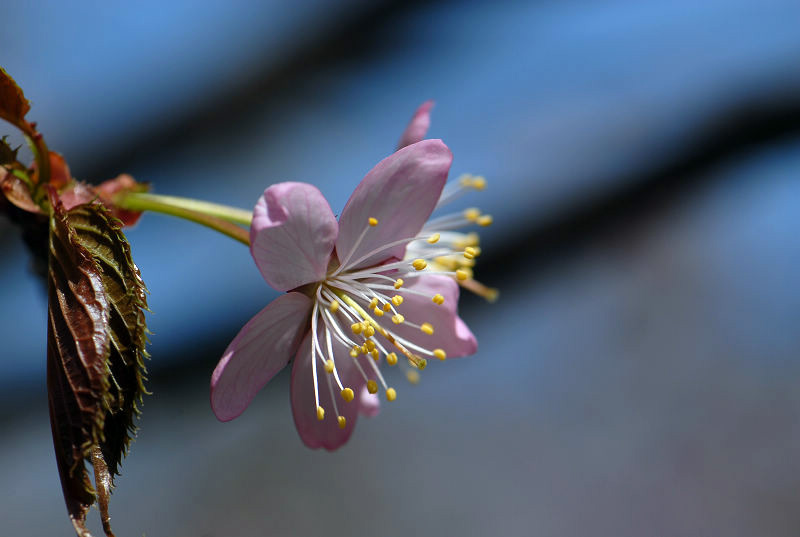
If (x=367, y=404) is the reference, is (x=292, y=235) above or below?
above

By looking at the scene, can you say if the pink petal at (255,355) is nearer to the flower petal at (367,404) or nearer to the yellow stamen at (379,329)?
the yellow stamen at (379,329)

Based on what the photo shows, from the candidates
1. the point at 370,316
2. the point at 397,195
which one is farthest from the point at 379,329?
the point at 397,195

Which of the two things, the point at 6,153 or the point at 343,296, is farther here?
the point at 343,296

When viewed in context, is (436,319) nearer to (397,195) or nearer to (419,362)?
(419,362)

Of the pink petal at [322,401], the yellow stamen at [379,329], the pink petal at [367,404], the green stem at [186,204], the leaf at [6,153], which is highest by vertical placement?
the leaf at [6,153]

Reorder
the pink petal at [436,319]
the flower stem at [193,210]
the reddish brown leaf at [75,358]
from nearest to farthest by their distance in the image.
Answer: the reddish brown leaf at [75,358], the flower stem at [193,210], the pink petal at [436,319]

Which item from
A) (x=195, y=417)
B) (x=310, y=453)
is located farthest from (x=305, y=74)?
(x=310, y=453)

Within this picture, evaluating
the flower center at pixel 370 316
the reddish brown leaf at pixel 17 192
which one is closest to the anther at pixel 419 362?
the flower center at pixel 370 316

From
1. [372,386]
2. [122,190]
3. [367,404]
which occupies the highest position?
[122,190]
